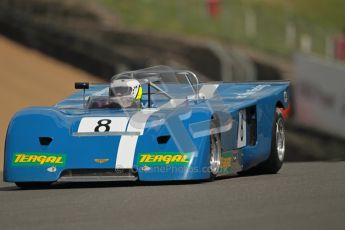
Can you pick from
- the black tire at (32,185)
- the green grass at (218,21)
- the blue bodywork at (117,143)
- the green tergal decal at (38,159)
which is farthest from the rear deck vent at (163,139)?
the green grass at (218,21)

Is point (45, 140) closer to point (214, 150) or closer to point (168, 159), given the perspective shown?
point (168, 159)

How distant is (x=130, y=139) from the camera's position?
1012 centimetres

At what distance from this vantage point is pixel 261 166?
11.9m

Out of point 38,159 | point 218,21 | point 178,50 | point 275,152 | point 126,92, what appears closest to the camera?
point 38,159

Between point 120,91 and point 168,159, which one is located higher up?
point 120,91

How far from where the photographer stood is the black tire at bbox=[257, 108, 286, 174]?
11867mm

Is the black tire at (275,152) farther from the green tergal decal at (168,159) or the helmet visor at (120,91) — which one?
the green tergal decal at (168,159)

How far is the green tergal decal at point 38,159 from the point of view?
10.2 m

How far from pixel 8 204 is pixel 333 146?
16.0 metres

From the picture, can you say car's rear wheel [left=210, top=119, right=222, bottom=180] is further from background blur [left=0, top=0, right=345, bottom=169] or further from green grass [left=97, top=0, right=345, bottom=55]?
green grass [left=97, top=0, right=345, bottom=55]

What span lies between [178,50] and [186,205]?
74.4 feet

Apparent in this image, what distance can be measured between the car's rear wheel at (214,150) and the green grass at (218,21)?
2118 centimetres

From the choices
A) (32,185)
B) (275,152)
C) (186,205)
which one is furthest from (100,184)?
(186,205)

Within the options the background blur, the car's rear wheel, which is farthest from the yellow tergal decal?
the background blur
